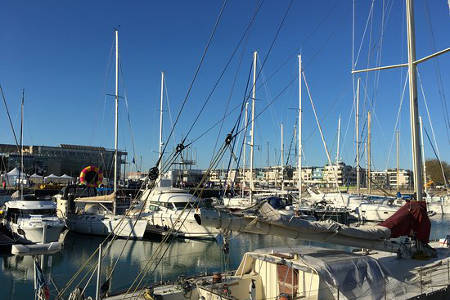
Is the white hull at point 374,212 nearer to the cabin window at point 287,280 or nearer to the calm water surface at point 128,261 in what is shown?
the calm water surface at point 128,261

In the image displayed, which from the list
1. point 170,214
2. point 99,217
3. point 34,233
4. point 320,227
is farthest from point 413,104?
point 99,217

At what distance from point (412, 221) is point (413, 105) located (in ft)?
12.9

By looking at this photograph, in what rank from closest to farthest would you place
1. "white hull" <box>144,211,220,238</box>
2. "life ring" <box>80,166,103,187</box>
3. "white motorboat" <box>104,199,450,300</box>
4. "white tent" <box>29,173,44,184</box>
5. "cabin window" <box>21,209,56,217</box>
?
"white motorboat" <box>104,199,450,300</box>, "cabin window" <box>21,209,56,217</box>, "white hull" <box>144,211,220,238</box>, "life ring" <box>80,166,103,187</box>, "white tent" <box>29,173,44,184</box>

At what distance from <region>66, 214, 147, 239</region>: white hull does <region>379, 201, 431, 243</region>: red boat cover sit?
2111 centimetres

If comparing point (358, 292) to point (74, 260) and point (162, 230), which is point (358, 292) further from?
point (162, 230)

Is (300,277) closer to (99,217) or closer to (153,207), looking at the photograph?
(153,207)

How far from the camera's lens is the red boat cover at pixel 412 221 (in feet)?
35.4

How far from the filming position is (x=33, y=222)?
83.6 ft

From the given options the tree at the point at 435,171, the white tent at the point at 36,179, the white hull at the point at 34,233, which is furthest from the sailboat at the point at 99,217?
the tree at the point at 435,171

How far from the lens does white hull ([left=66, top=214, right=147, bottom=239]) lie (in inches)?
1120

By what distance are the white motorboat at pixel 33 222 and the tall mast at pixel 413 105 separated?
22.3m

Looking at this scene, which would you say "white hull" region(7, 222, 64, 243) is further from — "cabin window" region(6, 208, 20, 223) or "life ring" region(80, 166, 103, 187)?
"life ring" region(80, 166, 103, 187)

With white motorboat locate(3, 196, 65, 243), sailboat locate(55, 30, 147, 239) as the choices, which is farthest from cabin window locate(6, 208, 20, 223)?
sailboat locate(55, 30, 147, 239)

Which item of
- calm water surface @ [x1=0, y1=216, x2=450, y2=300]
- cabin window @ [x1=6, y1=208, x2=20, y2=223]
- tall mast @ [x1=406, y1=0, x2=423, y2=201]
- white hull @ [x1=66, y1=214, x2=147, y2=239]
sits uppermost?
tall mast @ [x1=406, y1=0, x2=423, y2=201]
